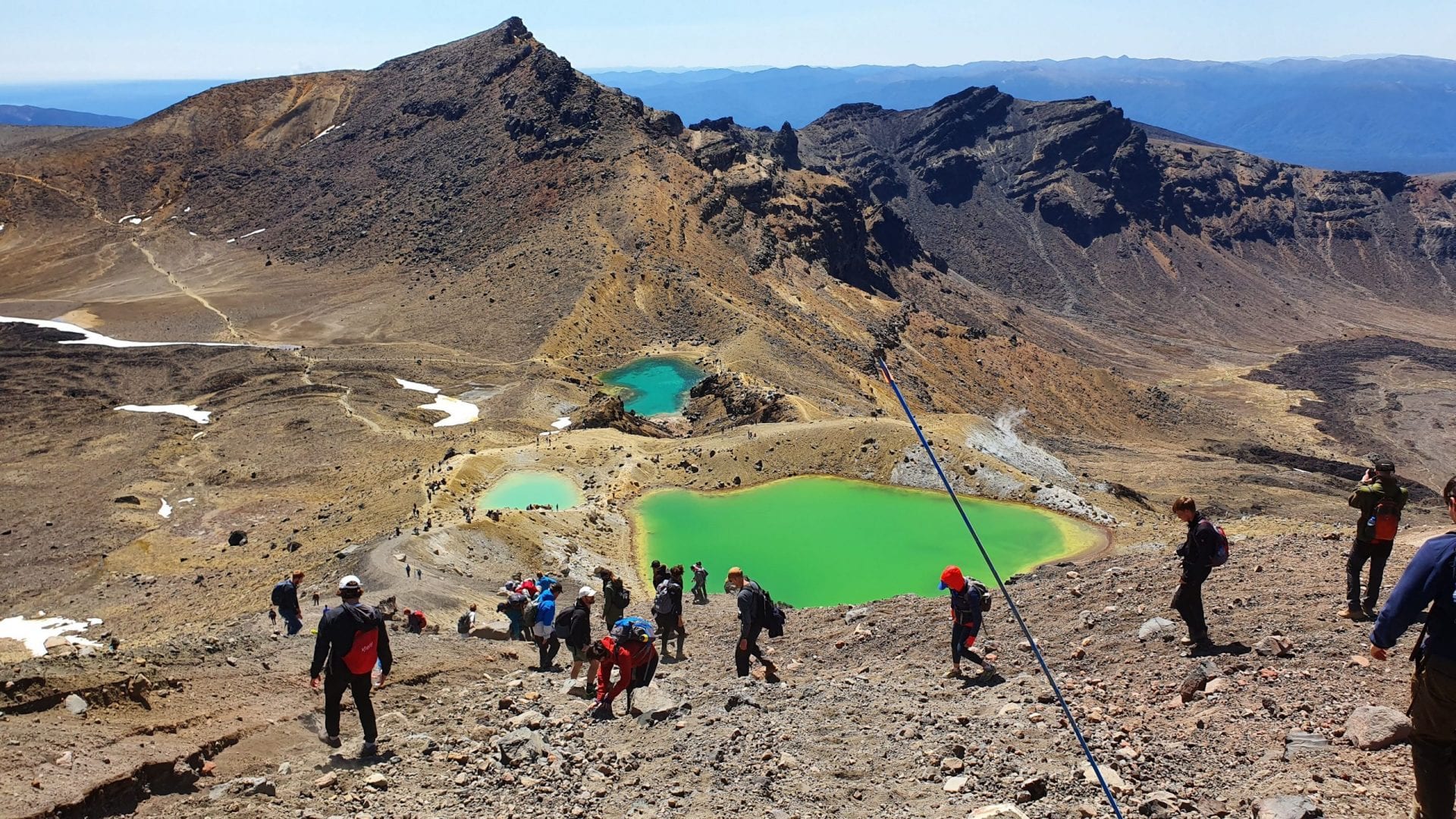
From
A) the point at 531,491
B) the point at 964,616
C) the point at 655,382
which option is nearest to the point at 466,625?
the point at 964,616

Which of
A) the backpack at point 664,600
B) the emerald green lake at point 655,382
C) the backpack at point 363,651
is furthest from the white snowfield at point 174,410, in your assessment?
the backpack at point 363,651

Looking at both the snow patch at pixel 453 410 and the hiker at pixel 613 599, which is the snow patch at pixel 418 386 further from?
the hiker at pixel 613 599

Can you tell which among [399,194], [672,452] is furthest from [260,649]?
[399,194]

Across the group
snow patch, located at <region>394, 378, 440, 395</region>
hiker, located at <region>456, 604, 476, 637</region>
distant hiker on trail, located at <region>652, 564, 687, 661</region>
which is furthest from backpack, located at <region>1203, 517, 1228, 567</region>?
Answer: snow patch, located at <region>394, 378, 440, 395</region>

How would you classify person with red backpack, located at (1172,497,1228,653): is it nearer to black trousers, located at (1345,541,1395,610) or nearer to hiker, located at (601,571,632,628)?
black trousers, located at (1345,541,1395,610)

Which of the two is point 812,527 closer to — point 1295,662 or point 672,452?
point 672,452

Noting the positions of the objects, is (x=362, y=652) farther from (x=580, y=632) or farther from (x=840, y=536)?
(x=840, y=536)
